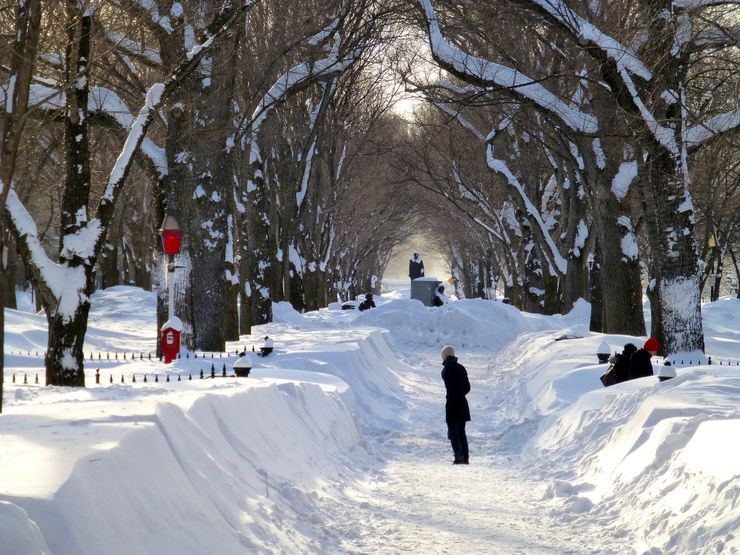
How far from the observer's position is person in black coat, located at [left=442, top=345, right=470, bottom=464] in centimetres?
1228

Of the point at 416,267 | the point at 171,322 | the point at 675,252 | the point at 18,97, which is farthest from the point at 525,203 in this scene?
the point at 416,267

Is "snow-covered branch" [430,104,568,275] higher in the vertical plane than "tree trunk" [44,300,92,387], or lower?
higher

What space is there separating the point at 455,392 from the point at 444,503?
147 inches

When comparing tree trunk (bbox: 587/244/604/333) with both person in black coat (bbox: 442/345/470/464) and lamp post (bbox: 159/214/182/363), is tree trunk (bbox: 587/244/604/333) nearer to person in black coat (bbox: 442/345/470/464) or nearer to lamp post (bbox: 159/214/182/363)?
lamp post (bbox: 159/214/182/363)

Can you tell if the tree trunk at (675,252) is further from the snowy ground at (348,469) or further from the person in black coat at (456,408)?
the person in black coat at (456,408)

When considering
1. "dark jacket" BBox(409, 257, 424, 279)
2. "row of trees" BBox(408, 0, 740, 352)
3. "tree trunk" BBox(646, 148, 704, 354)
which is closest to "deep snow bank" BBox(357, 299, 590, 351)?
"row of trees" BBox(408, 0, 740, 352)

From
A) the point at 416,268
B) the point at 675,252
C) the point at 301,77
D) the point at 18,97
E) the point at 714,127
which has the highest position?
the point at 301,77

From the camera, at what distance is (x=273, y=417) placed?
9914mm

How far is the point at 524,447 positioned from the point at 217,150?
878 cm

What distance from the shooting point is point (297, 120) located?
33438mm

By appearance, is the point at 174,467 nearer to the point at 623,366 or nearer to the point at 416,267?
the point at 623,366

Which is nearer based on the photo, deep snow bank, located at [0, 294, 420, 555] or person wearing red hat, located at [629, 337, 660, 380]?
deep snow bank, located at [0, 294, 420, 555]

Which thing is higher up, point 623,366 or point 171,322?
point 171,322

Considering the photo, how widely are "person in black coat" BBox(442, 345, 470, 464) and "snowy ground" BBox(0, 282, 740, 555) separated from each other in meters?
0.29
